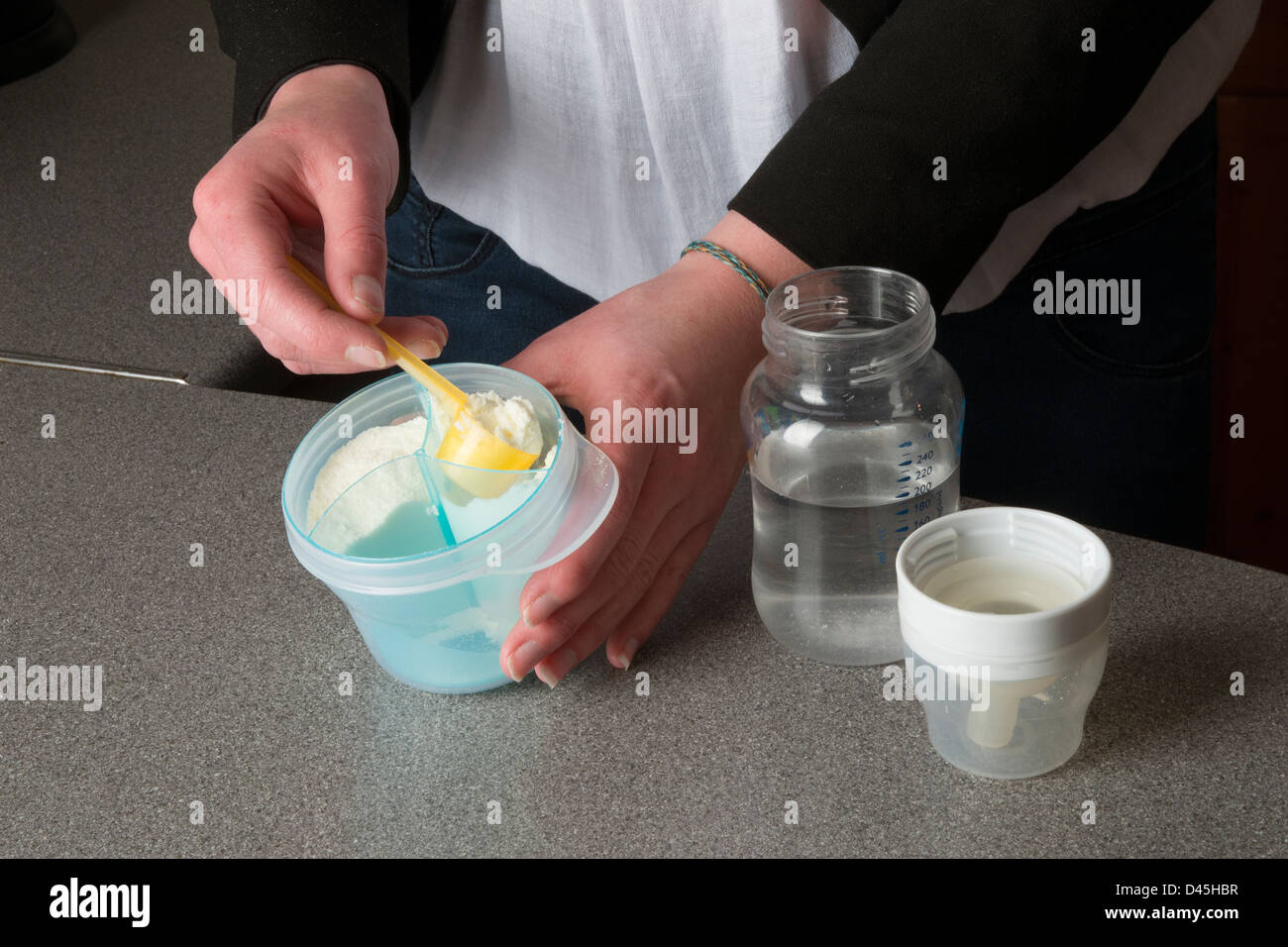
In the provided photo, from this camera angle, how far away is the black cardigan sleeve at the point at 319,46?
0.96m

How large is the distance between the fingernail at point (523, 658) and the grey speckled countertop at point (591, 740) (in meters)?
0.03

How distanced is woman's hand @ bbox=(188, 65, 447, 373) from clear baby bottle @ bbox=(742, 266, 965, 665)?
9.5 inches

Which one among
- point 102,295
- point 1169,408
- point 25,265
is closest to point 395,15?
point 102,295

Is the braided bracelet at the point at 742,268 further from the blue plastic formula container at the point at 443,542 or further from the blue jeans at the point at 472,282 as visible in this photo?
the blue jeans at the point at 472,282

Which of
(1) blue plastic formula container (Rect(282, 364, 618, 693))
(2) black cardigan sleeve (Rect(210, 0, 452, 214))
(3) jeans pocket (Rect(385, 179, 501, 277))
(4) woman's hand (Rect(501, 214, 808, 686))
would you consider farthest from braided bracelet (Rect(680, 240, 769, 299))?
(3) jeans pocket (Rect(385, 179, 501, 277))

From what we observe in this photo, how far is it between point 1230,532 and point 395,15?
154 centimetres

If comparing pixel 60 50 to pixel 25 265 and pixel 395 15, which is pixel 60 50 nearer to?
pixel 25 265

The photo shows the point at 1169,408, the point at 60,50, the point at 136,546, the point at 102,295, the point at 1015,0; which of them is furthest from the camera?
the point at 60,50

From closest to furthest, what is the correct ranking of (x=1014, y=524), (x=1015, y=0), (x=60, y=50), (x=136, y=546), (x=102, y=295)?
1. (x=1014, y=524)
2. (x=1015, y=0)
3. (x=136, y=546)
4. (x=102, y=295)
5. (x=60, y=50)

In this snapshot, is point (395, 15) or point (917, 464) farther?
point (395, 15)

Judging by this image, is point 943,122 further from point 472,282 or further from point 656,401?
point 472,282

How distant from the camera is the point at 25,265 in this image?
1.35m

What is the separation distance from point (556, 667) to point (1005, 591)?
271mm

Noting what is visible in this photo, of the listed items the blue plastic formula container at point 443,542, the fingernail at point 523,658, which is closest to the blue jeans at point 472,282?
the blue plastic formula container at point 443,542
